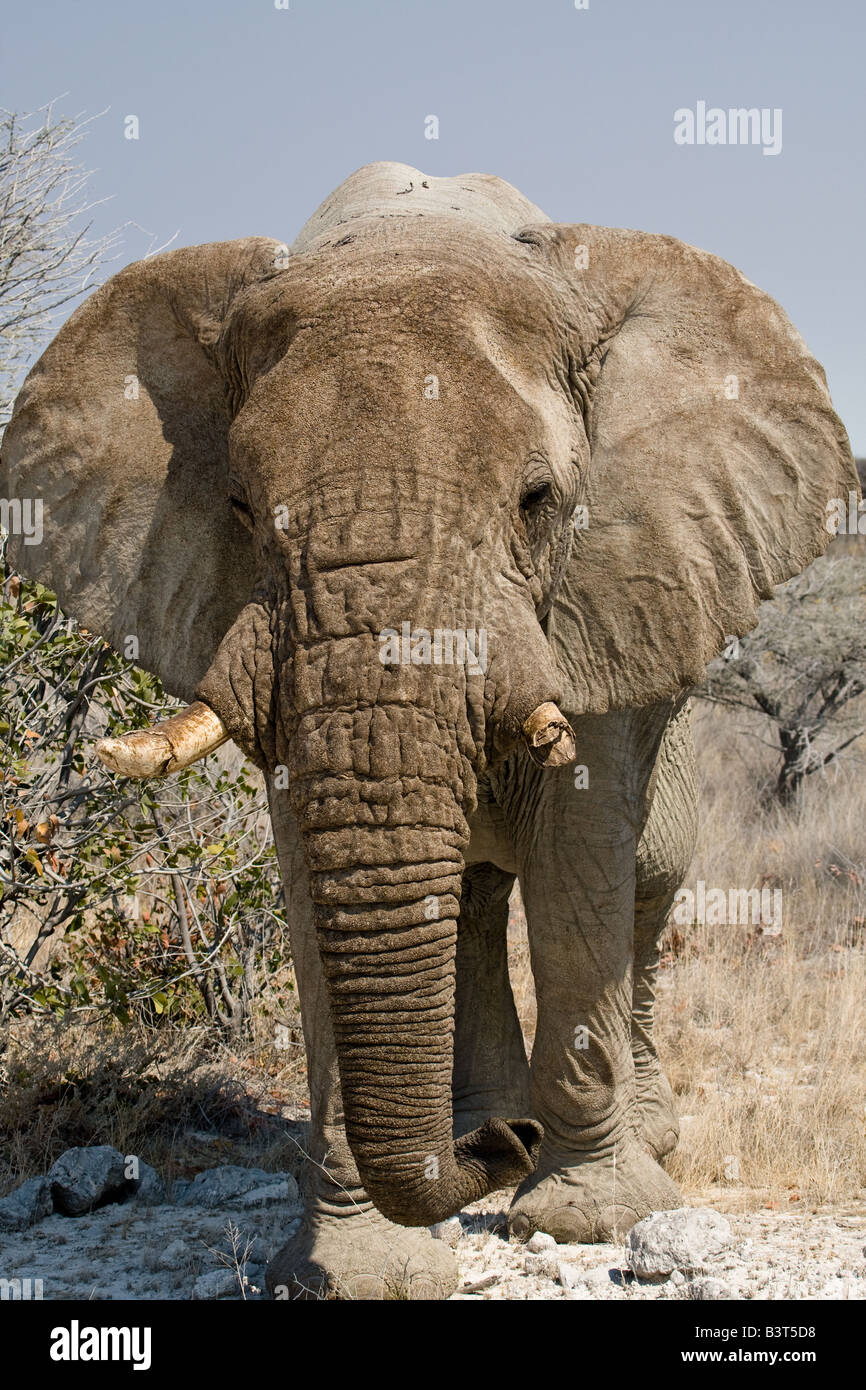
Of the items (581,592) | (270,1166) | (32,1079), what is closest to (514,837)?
(581,592)

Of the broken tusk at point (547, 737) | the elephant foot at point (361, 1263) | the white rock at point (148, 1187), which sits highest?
the broken tusk at point (547, 737)

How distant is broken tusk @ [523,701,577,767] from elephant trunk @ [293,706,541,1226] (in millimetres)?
185

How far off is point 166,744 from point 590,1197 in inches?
99.1

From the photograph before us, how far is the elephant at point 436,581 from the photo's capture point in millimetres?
3258

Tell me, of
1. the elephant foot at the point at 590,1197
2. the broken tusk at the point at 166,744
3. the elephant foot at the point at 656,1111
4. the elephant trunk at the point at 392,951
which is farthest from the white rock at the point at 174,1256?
the broken tusk at the point at 166,744

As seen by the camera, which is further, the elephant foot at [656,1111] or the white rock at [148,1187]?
the elephant foot at [656,1111]

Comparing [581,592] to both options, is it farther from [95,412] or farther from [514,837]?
[95,412]

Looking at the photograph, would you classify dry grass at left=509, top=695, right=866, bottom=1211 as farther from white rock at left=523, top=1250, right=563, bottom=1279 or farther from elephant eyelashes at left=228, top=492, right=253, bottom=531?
elephant eyelashes at left=228, top=492, right=253, bottom=531

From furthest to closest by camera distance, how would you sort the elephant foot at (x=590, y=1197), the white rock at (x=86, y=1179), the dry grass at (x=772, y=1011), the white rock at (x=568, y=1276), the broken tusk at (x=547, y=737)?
the dry grass at (x=772, y=1011)
the white rock at (x=86, y=1179)
the elephant foot at (x=590, y=1197)
the white rock at (x=568, y=1276)
the broken tusk at (x=547, y=737)

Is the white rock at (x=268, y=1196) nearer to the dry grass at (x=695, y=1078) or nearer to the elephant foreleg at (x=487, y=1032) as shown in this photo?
the dry grass at (x=695, y=1078)

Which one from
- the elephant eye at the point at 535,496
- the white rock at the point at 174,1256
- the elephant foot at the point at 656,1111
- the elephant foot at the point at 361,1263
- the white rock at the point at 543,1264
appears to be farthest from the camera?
the elephant foot at the point at 656,1111

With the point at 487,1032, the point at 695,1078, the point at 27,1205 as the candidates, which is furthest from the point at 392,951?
the point at 695,1078

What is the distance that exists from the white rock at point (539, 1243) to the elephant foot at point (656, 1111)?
819 mm

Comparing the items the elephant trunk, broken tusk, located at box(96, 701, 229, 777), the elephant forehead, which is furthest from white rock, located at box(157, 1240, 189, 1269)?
the elephant forehead
